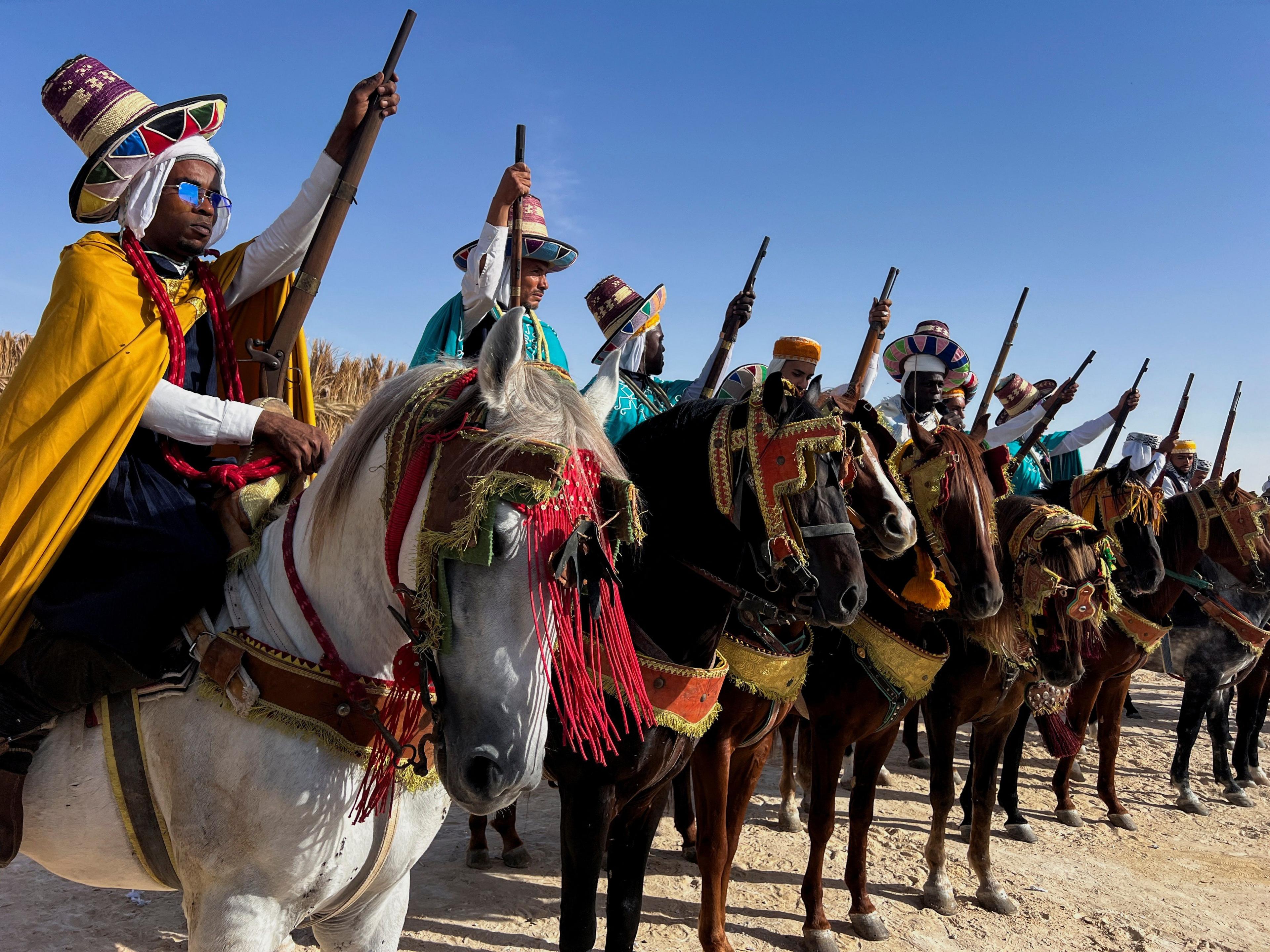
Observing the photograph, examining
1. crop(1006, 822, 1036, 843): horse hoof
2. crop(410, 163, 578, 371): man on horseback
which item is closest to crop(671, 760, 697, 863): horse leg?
crop(1006, 822, 1036, 843): horse hoof

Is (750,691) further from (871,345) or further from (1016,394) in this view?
(1016,394)

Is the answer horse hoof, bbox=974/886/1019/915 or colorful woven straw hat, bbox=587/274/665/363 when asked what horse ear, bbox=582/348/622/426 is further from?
horse hoof, bbox=974/886/1019/915

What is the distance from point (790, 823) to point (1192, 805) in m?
4.05

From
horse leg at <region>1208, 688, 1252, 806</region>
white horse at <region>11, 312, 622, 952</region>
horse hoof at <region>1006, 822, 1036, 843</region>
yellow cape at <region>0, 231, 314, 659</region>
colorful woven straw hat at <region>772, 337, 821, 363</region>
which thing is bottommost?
horse hoof at <region>1006, 822, 1036, 843</region>

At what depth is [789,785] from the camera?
6.54 metres

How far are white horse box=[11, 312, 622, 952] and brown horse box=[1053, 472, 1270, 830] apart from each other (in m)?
6.52

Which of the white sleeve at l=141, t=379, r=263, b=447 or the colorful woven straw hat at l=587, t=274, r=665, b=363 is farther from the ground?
the colorful woven straw hat at l=587, t=274, r=665, b=363

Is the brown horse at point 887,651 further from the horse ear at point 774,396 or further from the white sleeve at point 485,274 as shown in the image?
the white sleeve at point 485,274

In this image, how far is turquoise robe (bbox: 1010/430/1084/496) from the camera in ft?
27.9

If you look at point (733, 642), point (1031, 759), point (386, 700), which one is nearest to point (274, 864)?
point (386, 700)

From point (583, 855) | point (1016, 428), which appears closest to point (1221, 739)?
point (1016, 428)

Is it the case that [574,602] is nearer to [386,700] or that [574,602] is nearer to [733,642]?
[386,700]

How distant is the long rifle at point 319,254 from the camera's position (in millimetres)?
2734

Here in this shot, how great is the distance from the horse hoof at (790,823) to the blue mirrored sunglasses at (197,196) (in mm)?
5689
